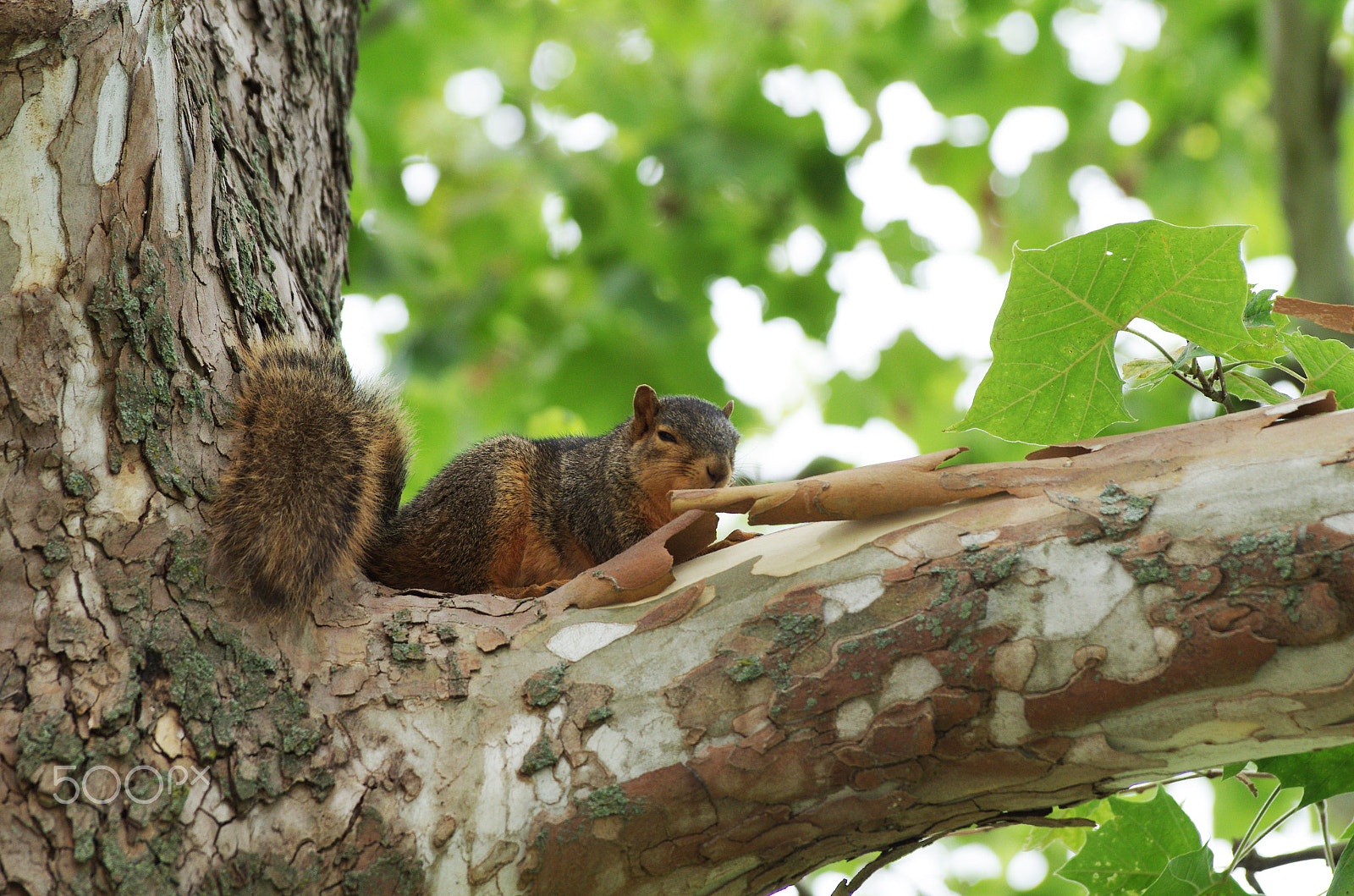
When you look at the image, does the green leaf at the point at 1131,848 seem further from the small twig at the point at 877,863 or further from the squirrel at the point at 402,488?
the squirrel at the point at 402,488

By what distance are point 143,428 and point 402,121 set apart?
526 centimetres

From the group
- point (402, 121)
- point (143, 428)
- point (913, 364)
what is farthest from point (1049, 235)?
point (143, 428)

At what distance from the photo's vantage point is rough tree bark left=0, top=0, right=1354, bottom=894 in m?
1.13

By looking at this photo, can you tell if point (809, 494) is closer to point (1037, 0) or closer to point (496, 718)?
point (496, 718)

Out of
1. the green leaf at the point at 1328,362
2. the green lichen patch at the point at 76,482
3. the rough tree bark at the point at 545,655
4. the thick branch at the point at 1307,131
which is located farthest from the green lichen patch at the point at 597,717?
the thick branch at the point at 1307,131

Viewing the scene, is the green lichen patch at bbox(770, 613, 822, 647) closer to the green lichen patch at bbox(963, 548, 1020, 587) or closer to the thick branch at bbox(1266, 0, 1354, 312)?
the green lichen patch at bbox(963, 548, 1020, 587)

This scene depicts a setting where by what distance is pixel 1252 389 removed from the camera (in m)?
1.51

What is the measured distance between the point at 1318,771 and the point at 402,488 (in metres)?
1.77

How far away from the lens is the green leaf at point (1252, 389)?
148 centimetres

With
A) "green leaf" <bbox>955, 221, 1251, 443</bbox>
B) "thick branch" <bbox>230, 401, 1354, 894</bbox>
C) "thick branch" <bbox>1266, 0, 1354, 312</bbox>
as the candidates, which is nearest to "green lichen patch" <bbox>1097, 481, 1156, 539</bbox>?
"thick branch" <bbox>230, 401, 1354, 894</bbox>

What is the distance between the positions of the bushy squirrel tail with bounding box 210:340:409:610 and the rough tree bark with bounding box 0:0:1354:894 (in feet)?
0.16

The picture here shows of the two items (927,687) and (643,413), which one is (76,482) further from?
(643,413)

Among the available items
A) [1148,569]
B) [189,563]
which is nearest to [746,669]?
[1148,569]

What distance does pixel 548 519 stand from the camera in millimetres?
2455
